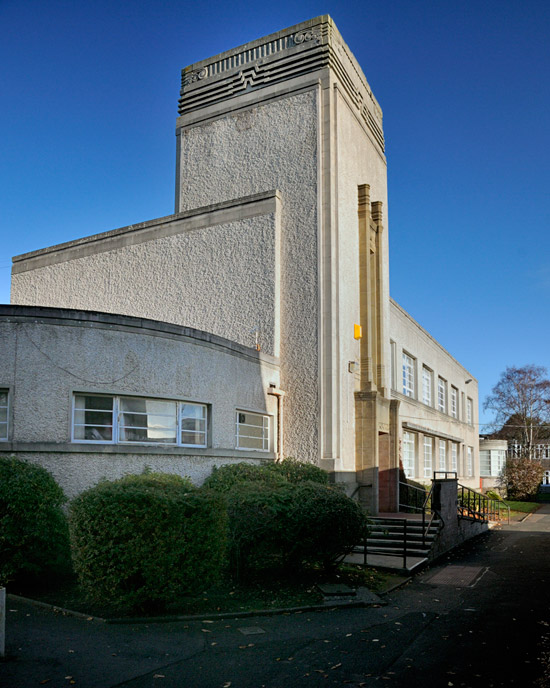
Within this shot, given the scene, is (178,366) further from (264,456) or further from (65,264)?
(65,264)

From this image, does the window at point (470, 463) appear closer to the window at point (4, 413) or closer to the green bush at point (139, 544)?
the window at point (4, 413)

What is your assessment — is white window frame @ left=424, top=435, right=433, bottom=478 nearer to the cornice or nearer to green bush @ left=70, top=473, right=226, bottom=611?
the cornice

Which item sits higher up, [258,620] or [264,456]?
[264,456]

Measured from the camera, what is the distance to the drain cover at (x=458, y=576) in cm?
1233

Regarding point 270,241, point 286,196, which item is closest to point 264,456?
point 270,241

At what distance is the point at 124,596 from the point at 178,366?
239 inches

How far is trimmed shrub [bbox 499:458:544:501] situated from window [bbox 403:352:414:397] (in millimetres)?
21326

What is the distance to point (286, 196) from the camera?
62.5ft

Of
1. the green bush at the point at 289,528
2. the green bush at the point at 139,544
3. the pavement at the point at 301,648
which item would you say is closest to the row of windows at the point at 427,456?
the green bush at the point at 289,528

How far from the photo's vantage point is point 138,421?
13219mm

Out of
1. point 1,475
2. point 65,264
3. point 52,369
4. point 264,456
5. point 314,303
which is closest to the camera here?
point 1,475

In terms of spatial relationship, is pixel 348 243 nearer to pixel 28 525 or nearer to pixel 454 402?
pixel 28 525

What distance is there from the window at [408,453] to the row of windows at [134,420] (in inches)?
488

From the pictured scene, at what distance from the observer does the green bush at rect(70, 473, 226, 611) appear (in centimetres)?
857
